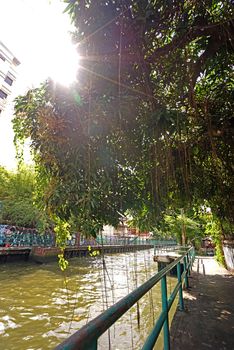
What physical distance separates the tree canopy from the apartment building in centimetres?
2570

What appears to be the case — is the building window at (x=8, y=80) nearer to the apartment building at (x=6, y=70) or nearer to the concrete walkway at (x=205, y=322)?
the apartment building at (x=6, y=70)

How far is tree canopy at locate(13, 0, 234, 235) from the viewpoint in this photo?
2.68 metres

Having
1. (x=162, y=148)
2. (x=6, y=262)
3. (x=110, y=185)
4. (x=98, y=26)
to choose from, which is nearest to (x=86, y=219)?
(x=110, y=185)

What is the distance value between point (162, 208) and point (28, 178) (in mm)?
18356

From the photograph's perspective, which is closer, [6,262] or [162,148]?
[162,148]

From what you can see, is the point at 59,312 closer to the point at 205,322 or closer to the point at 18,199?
the point at 205,322

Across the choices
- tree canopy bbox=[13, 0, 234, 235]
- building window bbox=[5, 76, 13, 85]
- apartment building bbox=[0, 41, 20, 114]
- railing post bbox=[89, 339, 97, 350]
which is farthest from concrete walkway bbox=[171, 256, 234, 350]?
building window bbox=[5, 76, 13, 85]

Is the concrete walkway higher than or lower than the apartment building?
lower

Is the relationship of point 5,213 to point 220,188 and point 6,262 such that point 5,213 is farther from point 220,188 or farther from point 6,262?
point 220,188

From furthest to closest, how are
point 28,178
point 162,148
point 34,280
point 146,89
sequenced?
1. point 28,178
2. point 34,280
3. point 162,148
4. point 146,89

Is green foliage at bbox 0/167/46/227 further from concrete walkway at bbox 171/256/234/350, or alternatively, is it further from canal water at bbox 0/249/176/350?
concrete walkway at bbox 171/256/234/350

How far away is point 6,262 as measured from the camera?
13758mm

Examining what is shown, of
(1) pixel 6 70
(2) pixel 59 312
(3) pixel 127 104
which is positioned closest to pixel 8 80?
(1) pixel 6 70

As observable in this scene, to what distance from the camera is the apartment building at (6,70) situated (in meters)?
26.1
